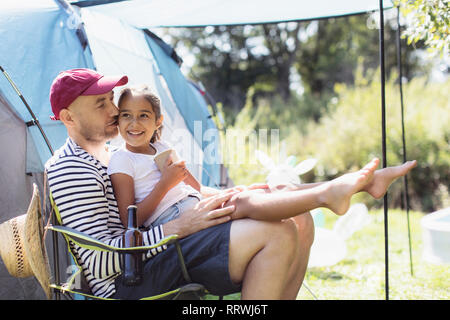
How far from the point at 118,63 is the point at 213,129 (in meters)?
1.17

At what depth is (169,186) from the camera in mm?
1629

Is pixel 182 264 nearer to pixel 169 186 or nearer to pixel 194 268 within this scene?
pixel 194 268

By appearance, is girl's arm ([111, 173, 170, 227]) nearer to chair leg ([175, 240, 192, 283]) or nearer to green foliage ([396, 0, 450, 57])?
chair leg ([175, 240, 192, 283])

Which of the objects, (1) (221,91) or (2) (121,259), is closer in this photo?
(2) (121,259)

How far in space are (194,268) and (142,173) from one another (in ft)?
1.52

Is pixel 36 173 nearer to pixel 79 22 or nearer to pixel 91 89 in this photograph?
pixel 91 89

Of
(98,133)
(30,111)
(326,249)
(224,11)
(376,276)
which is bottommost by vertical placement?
(376,276)

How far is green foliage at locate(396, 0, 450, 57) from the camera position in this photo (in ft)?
6.89

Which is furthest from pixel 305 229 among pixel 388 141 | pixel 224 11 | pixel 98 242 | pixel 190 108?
pixel 388 141

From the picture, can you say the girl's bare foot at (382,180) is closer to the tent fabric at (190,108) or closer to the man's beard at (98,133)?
the man's beard at (98,133)

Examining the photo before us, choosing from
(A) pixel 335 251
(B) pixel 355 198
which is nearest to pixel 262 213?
(A) pixel 335 251

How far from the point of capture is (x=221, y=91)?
13.9 metres

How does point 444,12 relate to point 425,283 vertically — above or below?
above

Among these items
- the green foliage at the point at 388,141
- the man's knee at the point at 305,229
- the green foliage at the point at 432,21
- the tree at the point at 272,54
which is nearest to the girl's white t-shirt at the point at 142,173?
the man's knee at the point at 305,229
